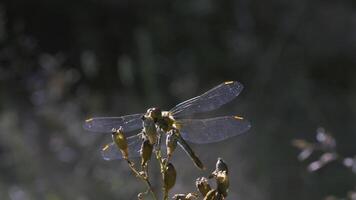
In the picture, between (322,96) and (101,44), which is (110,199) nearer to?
(322,96)

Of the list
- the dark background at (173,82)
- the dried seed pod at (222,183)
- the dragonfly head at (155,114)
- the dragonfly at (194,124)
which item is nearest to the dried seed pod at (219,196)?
the dried seed pod at (222,183)

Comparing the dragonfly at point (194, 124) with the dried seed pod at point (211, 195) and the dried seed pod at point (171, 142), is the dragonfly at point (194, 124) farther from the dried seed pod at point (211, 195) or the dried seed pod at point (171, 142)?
the dried seed pod at point (211, 195)

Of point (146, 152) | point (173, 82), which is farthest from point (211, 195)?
point (173, 82)

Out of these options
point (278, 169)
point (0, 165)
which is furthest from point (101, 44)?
point (278, 169)

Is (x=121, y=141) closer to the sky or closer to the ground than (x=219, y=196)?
closer to the sky

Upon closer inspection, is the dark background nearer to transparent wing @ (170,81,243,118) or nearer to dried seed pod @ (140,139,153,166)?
transparent wing @ (170,81,243,118)

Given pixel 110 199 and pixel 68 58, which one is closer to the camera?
pixel 110 199

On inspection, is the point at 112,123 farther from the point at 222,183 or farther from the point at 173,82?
the point at 173,82
